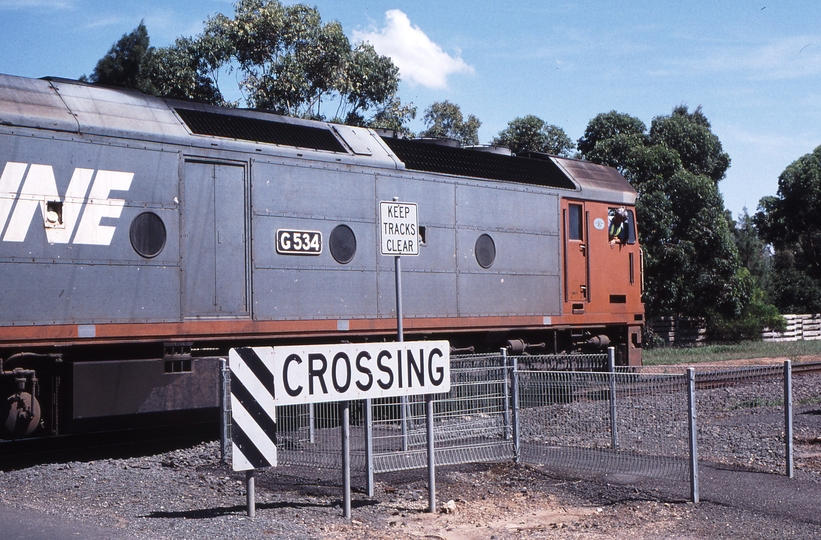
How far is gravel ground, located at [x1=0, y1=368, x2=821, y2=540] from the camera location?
22.0ft

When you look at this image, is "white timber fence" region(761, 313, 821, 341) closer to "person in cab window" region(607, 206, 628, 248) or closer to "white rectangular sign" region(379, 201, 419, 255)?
"person in cab window" region(607, 206, 628, 248)

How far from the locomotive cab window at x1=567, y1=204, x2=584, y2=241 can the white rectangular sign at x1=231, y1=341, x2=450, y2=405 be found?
8.23 metres

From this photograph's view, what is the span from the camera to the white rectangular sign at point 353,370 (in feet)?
22.7

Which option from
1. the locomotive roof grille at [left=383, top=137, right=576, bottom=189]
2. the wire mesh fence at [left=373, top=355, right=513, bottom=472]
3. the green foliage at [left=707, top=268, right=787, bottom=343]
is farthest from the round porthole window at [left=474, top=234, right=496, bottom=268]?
the green foliage at [left=707, top=268, right=787, bottom=343]

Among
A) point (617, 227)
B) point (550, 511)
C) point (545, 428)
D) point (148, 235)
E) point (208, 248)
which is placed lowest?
point (550, 511)

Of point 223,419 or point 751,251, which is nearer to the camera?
point 223,419

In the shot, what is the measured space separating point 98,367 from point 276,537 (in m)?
4.31

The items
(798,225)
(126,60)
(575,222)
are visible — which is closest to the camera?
(575,222)

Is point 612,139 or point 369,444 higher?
point 612,139

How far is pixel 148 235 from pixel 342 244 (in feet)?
9.23

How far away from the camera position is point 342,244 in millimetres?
12180

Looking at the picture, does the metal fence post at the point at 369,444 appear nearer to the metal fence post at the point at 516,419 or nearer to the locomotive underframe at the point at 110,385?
the metal fence post at the point at 516,419

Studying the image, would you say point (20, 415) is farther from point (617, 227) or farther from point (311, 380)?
point (617, 227)

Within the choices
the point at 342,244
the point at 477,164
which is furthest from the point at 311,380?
the point at 477,164
